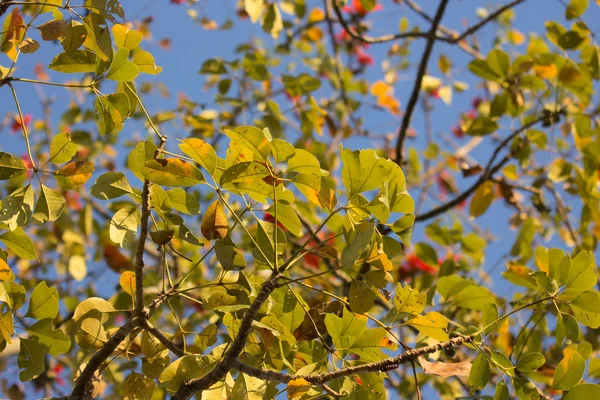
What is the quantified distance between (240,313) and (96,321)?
22 centimetres

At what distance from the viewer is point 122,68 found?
0.85 m

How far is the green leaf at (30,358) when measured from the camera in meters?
0.88

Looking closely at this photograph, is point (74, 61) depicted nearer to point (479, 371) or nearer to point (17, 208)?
point (17, 208)

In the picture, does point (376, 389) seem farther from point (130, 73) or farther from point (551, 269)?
point (130, 73)

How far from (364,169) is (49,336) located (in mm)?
483

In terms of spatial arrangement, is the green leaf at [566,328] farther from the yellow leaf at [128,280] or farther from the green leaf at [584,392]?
the yellow leaf at [128,280]

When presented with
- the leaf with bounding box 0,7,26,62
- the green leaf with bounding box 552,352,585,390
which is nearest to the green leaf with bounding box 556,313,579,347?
the green leaf with bounding box 552,352,585,390

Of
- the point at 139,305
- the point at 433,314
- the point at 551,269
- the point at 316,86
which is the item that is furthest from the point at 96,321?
the point at 316,86

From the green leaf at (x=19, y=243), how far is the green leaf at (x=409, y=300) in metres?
0.49

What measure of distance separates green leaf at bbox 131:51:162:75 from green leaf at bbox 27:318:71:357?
0.37 meters

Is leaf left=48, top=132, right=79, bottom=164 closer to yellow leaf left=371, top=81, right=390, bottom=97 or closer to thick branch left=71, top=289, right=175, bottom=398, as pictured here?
thick branch left=71, top=289, right=175, bottom=398

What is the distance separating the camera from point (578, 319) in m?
0.85

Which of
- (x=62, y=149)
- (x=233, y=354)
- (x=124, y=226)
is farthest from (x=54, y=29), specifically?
(x=233, y=354)

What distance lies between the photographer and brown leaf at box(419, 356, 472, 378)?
0.81 meters
